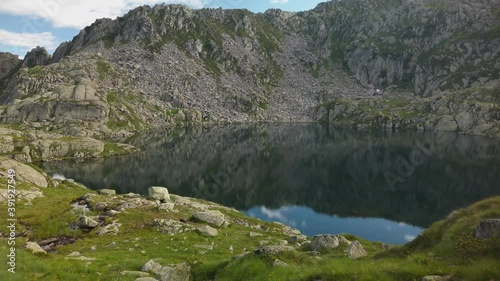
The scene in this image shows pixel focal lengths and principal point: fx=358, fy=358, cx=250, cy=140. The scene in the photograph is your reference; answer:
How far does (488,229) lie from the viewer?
1875cm

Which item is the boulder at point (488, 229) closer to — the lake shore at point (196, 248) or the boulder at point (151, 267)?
the lake shore at point (196, 248)

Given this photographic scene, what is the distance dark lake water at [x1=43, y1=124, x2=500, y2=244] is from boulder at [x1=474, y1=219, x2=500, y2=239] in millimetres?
47091

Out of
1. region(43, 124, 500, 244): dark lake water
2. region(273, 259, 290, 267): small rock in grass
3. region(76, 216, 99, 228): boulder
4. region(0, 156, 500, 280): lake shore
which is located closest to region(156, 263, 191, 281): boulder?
region(0, 156, 500, 280): lake shore

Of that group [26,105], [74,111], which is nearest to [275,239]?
[74,111]

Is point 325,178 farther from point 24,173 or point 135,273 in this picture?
point 135,273

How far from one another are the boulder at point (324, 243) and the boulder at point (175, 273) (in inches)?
404

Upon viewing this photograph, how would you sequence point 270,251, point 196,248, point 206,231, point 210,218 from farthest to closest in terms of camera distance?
point 210,218
point 206,231
point 196,248
point 270,251

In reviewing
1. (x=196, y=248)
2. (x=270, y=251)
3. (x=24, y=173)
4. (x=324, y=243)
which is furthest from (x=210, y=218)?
(x=24, y=173)

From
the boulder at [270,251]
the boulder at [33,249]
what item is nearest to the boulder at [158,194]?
the boulder at [33,249]

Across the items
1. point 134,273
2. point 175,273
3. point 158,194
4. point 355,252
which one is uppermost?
point 355,252

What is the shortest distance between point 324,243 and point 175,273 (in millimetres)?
11926

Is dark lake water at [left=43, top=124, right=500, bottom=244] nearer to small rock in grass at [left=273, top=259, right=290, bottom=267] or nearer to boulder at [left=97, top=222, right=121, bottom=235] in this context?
boulder at [left=97, top=222, right=121, bottom=235]

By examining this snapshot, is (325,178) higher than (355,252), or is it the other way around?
(355,252)

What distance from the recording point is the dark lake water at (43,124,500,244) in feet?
253
